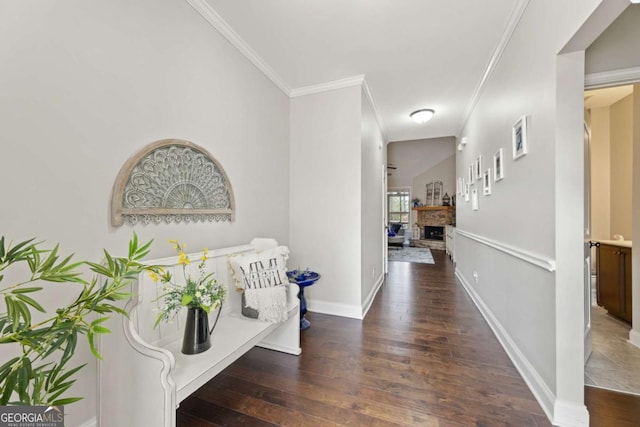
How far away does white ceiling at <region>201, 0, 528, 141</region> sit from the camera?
6.49 ft

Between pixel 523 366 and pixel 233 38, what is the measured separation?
3.51m

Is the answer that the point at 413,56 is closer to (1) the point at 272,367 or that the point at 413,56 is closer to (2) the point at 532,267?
(2) the point at 532,267

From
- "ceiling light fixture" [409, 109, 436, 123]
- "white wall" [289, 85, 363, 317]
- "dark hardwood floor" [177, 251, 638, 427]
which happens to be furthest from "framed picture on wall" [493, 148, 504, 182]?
"ceiling light fixture" [409, 109, 436, 123]

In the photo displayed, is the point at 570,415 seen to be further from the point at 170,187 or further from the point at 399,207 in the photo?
the point at 399,207

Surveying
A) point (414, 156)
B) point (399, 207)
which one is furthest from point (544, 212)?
point (399, 207)

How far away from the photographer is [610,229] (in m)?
3.62

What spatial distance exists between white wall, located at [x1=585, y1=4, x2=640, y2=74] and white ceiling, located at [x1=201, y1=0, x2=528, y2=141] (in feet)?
1.85

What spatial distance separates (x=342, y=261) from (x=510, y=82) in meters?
2.33

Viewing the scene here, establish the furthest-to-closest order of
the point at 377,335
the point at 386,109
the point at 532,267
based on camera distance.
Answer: the point at 386,109
the point at 377,335
the point at 532,267

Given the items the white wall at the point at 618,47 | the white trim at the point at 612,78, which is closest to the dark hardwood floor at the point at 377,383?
the white trim at the point at 612,78

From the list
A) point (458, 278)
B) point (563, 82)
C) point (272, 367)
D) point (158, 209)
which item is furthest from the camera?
point (458, 278)

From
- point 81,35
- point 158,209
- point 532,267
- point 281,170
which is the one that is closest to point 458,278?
point 532,267

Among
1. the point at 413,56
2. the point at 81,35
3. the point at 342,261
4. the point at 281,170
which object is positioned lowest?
the point at 342,261

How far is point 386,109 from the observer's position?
3.96 metres
